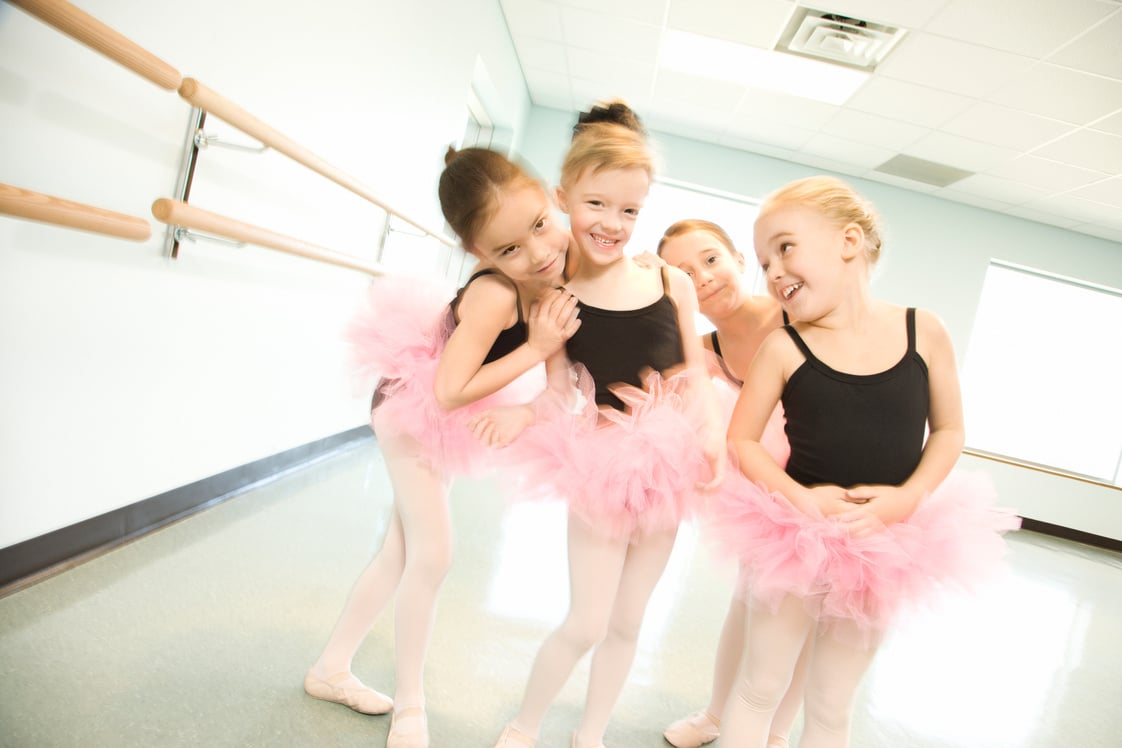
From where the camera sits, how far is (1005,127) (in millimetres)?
4305

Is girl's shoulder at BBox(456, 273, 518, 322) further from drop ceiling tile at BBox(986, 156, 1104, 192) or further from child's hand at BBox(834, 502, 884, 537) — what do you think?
drop ceiling tile at BBox(986, 156, 1104, 192)

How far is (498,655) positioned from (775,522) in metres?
0.93

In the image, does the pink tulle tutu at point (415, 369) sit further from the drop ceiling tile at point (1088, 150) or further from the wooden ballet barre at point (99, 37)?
the drop ceiling tile at point (1088, 150)

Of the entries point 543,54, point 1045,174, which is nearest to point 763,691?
point 543,54

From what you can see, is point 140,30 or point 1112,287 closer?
point 140,30

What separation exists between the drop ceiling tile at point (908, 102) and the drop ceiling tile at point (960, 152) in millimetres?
276

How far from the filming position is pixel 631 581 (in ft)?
4.01

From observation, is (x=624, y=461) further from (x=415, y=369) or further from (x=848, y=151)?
(x=848, y=151)

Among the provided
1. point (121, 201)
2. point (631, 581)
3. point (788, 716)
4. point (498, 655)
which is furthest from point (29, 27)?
point (788, 716)

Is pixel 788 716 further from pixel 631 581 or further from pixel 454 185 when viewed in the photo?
pixel 454 185

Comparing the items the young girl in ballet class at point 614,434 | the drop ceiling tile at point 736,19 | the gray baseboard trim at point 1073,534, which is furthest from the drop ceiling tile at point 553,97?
the gray baseboard trim at point 1073,534

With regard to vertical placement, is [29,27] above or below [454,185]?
above

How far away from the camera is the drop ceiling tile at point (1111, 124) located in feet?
12.8

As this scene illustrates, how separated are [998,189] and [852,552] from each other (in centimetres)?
572
